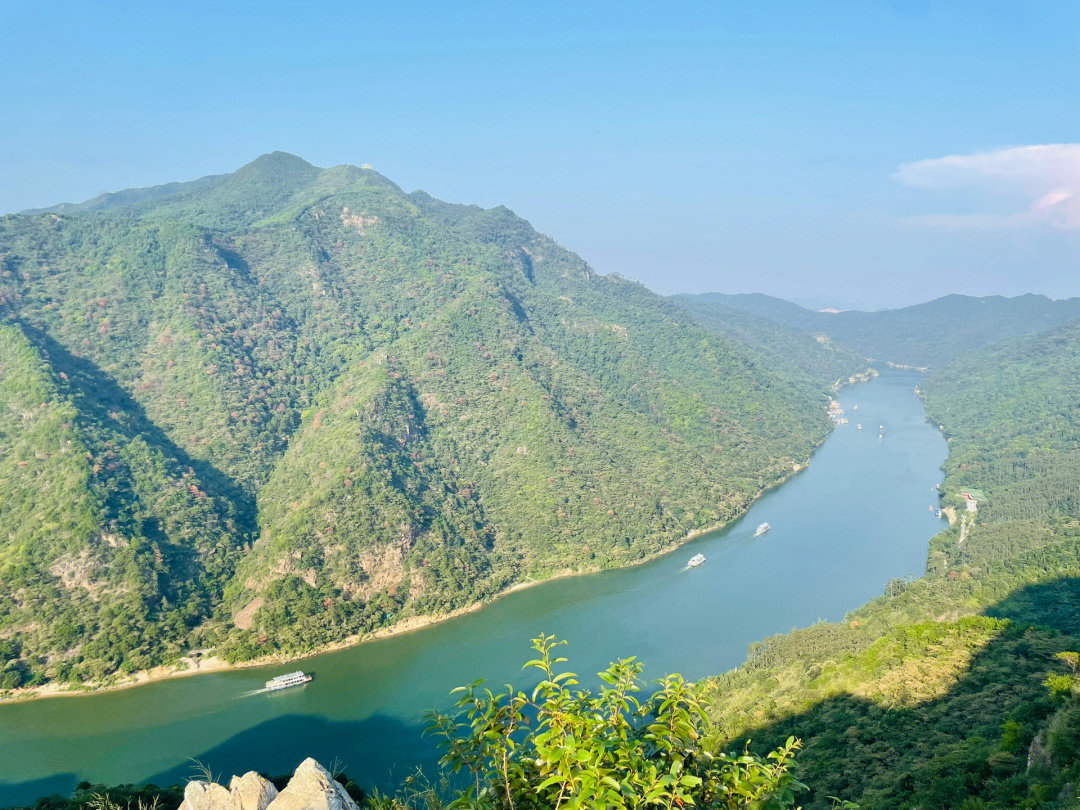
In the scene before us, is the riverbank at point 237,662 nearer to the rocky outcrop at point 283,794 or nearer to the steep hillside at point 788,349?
the rocky outcrop at point 283,794

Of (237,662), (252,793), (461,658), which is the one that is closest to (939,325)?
(461,658)

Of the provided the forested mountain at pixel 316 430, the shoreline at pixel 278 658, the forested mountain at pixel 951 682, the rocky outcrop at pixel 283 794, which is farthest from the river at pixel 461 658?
the rocky outcrop at pixel 283 794

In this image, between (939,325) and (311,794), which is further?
(939,325)

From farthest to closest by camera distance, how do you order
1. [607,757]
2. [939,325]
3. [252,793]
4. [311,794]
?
[939,325] < [252,793] < [311,794] < [607,757]

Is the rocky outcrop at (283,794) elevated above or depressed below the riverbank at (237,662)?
above

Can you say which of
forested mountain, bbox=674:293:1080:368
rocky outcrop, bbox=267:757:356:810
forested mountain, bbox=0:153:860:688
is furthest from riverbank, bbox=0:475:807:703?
A: forested mountain, bbox=674:293:1080:368

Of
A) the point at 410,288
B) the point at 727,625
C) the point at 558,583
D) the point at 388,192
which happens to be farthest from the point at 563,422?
the point at 388,192

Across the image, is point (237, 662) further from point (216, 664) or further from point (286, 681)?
point (286, 681)
